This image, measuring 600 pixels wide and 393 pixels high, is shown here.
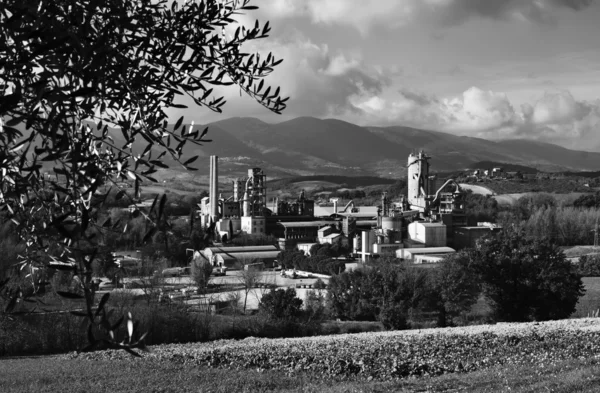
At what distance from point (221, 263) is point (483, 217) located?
36152 mm

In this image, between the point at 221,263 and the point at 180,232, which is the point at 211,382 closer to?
the point at 180,232

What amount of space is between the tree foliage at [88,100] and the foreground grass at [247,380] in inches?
269

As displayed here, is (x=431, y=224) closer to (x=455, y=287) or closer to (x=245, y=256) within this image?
(x=245, y=256)

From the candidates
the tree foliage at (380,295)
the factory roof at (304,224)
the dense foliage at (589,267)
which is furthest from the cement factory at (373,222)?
the tree foliage at (380,295)

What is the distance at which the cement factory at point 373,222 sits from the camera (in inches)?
2238

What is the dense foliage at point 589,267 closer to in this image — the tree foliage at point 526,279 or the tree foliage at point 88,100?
the tree foliage at point 526,279

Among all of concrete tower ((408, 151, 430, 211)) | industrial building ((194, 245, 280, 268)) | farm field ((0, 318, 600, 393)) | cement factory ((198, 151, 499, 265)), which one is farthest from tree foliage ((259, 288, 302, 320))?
concrete tower ((408, 151, 430, 211))

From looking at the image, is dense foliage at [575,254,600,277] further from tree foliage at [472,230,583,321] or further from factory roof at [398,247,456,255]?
tree foliage at [472,230,583,321]

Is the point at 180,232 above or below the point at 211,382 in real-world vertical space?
above

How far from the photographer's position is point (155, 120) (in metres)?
3.94

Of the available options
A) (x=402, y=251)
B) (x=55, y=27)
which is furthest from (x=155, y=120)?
(x=402, y=251)

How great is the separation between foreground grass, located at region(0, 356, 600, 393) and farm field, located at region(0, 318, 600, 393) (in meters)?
0.02

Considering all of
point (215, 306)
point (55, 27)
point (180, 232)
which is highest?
point (55, 27)

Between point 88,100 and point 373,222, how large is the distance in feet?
231
